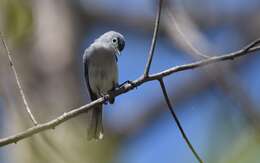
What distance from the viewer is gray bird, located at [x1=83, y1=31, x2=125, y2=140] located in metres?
3.99

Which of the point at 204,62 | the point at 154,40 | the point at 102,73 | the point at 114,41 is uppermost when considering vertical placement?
the point at 114,41

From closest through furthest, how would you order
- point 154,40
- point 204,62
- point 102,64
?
point 204,62 → point 154,40 → point 102,64

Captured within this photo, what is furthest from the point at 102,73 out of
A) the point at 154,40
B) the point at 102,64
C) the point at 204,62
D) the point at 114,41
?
the point at 204,62

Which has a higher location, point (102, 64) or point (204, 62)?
point (102, 64)

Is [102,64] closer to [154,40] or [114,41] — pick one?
[114,41]

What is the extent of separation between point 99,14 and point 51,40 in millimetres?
1142

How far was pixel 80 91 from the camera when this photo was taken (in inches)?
135

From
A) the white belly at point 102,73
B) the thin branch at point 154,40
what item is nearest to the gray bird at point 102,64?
the white belly at point 102,73


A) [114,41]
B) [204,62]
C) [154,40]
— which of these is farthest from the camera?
[114,41]

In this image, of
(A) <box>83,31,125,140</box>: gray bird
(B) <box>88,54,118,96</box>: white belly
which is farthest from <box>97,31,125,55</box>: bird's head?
(B) <box>88,54,118,96</box>: white belly

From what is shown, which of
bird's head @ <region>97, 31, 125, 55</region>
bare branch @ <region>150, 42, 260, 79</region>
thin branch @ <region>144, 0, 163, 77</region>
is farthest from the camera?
bird's head @ <region>97, 31, 125, 55</region>

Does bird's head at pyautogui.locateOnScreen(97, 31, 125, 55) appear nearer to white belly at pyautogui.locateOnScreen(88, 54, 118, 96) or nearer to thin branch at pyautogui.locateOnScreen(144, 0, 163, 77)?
white belly at pyautogui.locateOnScreen(88, 54, 118, 96)

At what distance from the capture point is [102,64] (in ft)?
13.2

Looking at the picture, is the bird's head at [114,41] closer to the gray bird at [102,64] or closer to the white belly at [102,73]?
the gray bird at [102,64]
